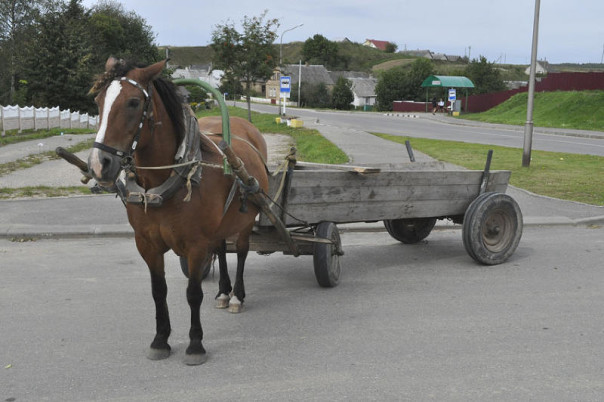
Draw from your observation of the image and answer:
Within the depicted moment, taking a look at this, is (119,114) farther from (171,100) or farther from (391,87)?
(391,87)

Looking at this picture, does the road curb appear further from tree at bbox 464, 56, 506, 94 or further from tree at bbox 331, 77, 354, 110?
tree at bbox 331, 77, 354, 110

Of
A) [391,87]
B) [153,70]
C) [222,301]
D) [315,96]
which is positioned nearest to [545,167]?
[222,301]

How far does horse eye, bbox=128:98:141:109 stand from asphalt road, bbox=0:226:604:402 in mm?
1837

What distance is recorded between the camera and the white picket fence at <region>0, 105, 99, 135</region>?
23.6 metres

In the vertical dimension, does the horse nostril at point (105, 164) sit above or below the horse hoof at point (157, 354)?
above

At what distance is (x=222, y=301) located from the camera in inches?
221

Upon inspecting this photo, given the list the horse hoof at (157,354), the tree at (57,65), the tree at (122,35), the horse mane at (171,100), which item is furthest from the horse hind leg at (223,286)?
the tree at (122,35)

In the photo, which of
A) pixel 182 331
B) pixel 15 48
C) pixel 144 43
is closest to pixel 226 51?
pixel 15 48

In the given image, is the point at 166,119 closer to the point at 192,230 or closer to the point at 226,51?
the point at 192,230

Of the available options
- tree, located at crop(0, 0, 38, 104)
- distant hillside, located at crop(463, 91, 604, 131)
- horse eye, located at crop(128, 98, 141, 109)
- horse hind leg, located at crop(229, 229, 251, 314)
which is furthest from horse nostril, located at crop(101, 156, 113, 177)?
tree, located at crop(0, 0, 38, 104)

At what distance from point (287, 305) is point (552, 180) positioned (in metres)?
9.84

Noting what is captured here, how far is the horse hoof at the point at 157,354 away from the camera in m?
4.40

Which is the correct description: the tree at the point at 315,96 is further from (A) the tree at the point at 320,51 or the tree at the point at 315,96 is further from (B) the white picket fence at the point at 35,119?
(A) the tree at the point at 320,51

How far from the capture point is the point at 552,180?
13453 mm
